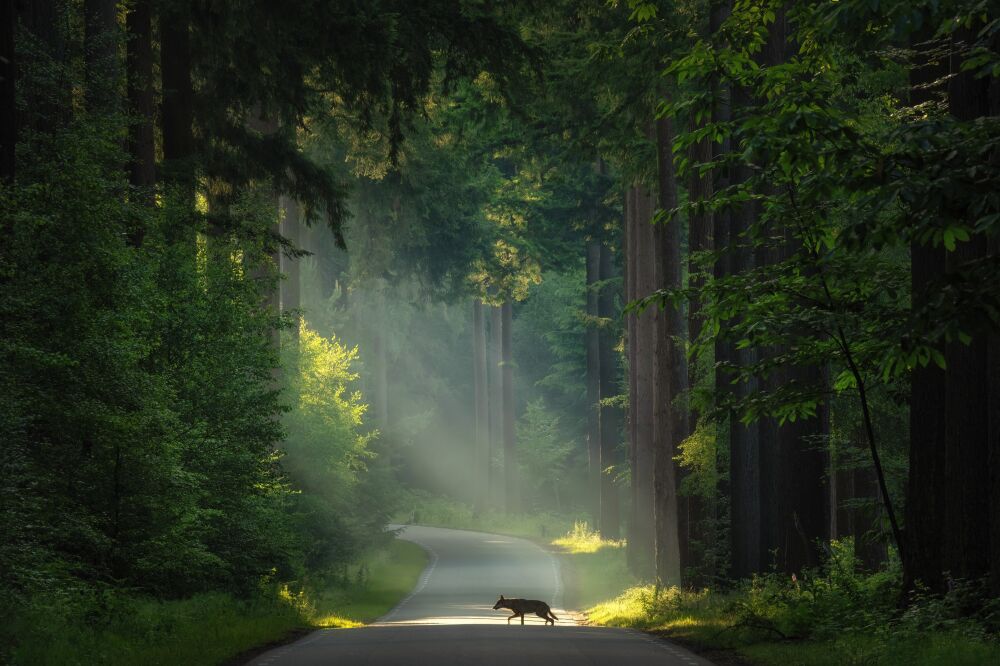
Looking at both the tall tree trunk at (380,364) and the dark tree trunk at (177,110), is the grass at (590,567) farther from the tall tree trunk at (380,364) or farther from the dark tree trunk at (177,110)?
the dark tree trunk at (177,110)

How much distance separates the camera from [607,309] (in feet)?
207

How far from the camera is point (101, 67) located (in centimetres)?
1992

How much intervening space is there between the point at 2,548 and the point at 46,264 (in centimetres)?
472

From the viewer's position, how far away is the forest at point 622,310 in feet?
41.7

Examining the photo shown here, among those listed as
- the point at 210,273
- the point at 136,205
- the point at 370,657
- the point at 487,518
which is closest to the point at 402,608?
the point at 210,273

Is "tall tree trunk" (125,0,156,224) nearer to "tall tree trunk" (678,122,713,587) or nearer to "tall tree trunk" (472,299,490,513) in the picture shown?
"tall tree trunk" (678,122,713,587)

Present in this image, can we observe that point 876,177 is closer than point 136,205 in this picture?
Yes

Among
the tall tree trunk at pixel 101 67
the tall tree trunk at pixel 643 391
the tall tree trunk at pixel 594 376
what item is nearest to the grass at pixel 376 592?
the tall tree trunk at pixel 643 391

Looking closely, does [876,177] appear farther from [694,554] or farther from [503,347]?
[503,347]

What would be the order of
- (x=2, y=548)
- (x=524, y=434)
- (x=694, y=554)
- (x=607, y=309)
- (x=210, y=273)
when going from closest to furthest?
(x=2, y=548) < (x=210, y=273) < (x=694, y=554) < (x=607, y=309) < (x=524, y=434)

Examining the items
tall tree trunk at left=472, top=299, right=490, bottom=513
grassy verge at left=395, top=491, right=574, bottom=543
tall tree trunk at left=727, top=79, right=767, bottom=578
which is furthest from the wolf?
tall tree trunk at left=472, top=299, right=490, bottom=513

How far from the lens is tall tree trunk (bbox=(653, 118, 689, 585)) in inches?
1193

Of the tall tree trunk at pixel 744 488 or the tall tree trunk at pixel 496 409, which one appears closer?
the tall tree trunk at pixel 744 488

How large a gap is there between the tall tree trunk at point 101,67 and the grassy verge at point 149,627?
24.4 ft
